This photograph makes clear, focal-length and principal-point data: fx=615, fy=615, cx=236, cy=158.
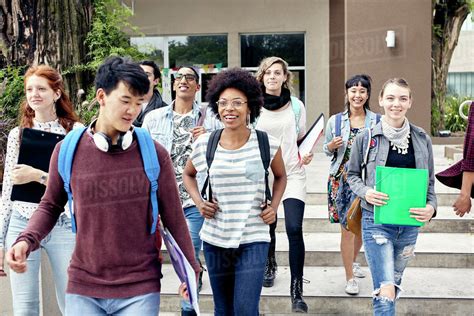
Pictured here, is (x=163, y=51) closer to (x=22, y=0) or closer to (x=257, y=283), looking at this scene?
(x=22, y=0)

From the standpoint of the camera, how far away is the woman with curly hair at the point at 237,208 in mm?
3627

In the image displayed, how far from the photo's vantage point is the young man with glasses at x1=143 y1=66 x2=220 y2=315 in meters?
4.63

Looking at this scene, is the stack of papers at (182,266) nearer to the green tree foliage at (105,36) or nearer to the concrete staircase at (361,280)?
the concrete staircase at (361,280)

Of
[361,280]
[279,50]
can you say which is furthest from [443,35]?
[361,280]

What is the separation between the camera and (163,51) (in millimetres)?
16438

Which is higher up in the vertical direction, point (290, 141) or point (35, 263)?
point (290, 141)

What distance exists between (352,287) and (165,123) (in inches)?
83.3

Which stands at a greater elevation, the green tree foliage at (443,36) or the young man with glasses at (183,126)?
the green tree foliage at (443,36)

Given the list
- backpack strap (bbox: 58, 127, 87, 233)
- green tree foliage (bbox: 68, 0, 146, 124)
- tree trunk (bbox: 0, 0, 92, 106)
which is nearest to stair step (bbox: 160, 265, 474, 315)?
backpack strap (bbox: 58, 127, 87, 233)

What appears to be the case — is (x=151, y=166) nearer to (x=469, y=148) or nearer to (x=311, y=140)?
(x=469, y=148)

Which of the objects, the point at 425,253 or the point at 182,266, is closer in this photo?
the point at 182,266

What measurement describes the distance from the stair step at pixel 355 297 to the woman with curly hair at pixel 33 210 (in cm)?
186

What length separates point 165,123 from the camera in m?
4.81

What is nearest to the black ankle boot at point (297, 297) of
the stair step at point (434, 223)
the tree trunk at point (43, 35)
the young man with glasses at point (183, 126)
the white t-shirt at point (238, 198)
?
the young man with glasses at point (183, 126)
